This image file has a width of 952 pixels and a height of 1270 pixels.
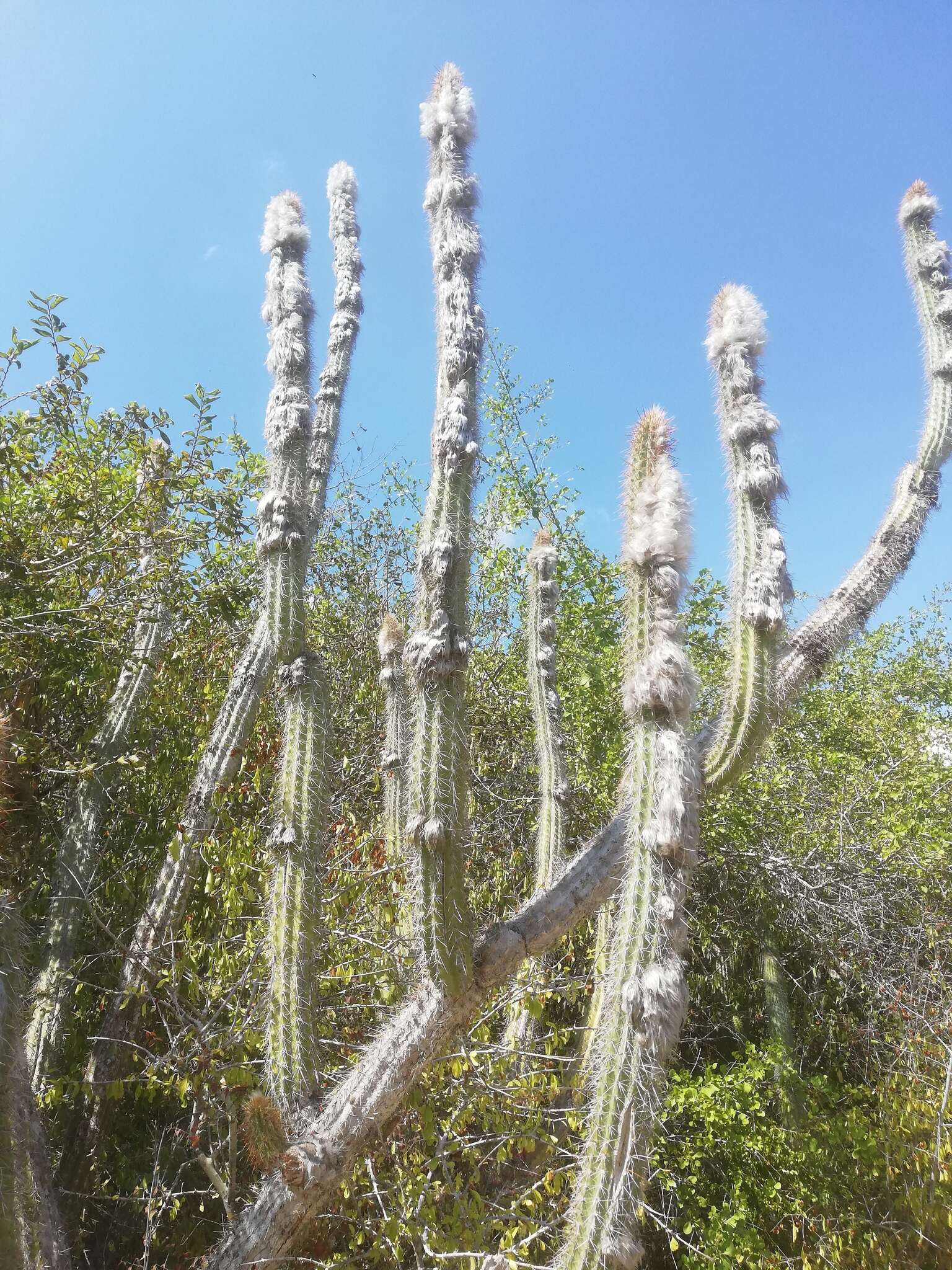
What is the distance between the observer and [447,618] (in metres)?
2.27

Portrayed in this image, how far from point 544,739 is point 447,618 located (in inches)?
73.7

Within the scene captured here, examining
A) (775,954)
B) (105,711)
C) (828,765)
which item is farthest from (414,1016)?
(828,765)

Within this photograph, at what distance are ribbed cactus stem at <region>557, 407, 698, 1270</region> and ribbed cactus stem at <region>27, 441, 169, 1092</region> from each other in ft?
7.56

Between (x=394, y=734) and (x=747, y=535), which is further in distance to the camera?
(x=394, y=734)

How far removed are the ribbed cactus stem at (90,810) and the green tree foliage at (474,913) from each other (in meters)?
0.12

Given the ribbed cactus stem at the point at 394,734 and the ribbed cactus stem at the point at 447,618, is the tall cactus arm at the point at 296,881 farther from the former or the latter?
the ribbed cactus stem at the point at 394,734

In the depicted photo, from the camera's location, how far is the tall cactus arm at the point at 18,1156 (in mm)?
1923

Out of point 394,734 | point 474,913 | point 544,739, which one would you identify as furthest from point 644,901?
point 394,734

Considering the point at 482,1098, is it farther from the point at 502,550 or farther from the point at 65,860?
the point at 502,550

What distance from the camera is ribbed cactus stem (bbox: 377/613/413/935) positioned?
14.0 feet

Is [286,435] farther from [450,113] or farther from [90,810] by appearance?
[90,810]

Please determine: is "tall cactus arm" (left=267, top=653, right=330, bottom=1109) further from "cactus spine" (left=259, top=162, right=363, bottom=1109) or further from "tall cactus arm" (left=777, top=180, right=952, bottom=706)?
"tall cactus arm" (left=777, top=180, right=952, bottom=706)

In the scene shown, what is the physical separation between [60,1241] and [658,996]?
5.82 feet

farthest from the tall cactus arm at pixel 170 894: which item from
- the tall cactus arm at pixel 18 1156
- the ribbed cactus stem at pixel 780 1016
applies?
the ribbed cactus stem at pixel 780 1016
